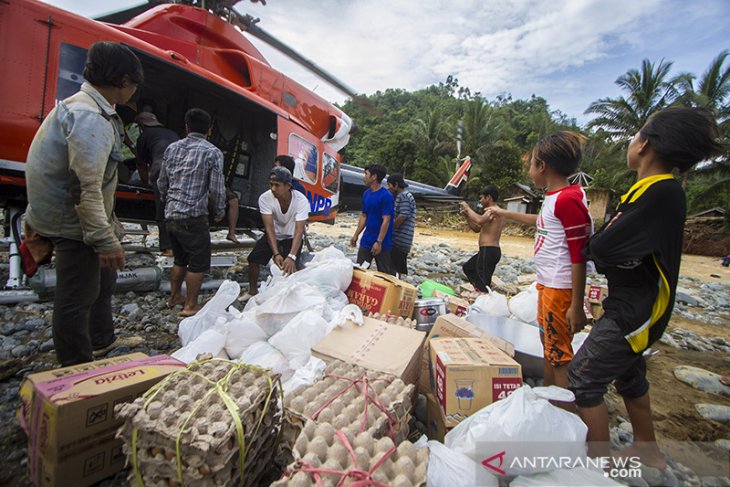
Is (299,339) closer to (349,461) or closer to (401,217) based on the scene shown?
(349,461)

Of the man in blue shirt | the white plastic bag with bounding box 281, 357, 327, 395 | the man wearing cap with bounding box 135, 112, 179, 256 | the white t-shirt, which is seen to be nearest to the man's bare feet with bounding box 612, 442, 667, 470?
the white plastic bag with bounding box 281, 357, 327, 395

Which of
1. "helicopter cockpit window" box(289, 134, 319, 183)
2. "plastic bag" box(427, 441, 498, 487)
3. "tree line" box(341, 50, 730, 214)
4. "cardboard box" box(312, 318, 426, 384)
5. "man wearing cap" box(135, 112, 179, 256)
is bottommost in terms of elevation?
"plastic bag" box(427, 441, 498, 487)

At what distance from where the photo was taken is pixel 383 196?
14.1 ft

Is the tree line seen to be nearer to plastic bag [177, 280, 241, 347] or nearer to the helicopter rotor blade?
the helicopter rotor blade

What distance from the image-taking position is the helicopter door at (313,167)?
195 inches

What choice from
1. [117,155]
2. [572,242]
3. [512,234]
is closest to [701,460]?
[572,242]

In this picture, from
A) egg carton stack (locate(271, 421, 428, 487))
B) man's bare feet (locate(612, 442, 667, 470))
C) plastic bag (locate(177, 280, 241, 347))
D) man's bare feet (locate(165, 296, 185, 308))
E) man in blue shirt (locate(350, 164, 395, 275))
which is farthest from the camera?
man in blue shirt (locate(350, 164, 395, 275))

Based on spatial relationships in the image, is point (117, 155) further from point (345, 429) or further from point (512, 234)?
point (512, 234)

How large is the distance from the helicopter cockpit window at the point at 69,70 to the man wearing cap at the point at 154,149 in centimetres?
70

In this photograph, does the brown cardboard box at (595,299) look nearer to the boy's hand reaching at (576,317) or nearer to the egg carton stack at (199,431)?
the boy's hand reaching at (576,317)

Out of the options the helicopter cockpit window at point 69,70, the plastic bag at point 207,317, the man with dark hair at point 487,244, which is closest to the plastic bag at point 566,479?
the plastic bag at point 207,317

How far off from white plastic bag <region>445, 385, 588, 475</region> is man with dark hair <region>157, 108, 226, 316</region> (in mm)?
Result: 2781

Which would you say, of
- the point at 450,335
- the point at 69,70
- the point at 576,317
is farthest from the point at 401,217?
the point at 69,70

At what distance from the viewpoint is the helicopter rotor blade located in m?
5.50
